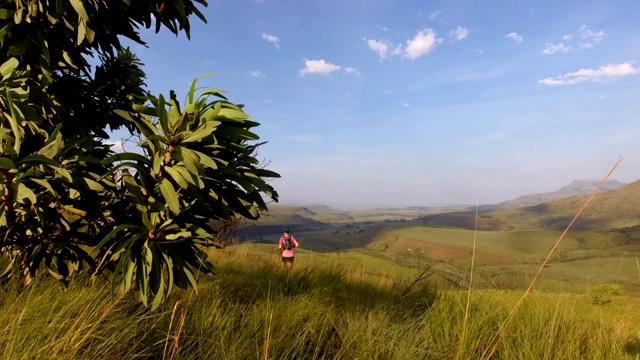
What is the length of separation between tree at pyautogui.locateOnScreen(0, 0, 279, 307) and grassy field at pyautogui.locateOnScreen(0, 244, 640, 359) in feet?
1.27

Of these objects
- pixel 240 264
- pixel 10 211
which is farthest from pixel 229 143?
pixel 240 264

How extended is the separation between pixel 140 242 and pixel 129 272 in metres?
0.21

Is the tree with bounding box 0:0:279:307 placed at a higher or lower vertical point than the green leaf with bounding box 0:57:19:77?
lower

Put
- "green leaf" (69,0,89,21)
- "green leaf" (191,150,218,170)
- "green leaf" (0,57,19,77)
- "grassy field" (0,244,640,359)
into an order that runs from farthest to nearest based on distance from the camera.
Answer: "grassy field" (0,244,640,359)
"green leaf" (69,0,89,21)
"green leaf" (0,57,19,77)
"green leaf" (191,150,218,170)

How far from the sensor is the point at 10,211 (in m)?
2.14

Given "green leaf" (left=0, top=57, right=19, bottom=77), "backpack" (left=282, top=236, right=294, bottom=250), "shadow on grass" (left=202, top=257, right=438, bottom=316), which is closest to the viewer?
"green leaf" (left=0, top=57, right=19, bottom=77)

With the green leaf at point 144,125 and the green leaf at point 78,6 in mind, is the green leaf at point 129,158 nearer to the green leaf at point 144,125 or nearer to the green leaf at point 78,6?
the green leaf at point 144,125

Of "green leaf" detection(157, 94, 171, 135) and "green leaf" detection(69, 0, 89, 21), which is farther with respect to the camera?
"green leaf" detection(69, 0, 89, 21)

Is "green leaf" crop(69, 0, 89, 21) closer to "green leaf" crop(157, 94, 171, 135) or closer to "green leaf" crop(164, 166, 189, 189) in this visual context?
"green leaf" crop(157, 94, 171, 135)

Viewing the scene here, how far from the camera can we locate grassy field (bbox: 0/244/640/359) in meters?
2.38

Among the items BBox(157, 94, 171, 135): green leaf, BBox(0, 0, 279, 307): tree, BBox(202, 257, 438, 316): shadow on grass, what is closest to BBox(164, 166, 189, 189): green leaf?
BBox(0, 0, 279, 307): tree

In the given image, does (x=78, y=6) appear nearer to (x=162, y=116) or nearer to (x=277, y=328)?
(x=162, y=116)

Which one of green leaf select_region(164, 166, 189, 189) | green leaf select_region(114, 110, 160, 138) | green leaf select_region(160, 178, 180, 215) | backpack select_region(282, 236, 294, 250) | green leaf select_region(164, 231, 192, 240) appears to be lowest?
backpack select_region(282, 236, 294, 250)

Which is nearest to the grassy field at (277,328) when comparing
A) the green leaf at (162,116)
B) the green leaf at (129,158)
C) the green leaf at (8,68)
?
the green leaf at (129,158)
